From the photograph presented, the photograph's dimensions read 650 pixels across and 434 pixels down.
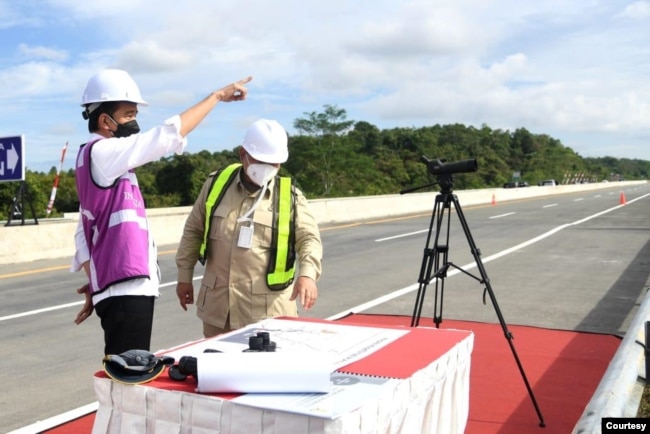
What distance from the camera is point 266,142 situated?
375 cm

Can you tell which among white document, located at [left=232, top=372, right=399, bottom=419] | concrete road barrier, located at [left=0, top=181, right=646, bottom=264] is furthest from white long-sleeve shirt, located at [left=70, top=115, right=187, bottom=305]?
concrete road barrier, located at [left=0, top=181, right=646, bottom=264]

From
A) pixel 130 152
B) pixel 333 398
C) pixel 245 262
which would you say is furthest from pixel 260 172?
pixel 333 398

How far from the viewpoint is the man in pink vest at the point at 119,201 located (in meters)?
3.02

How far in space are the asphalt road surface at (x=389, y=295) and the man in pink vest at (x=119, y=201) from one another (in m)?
1.98

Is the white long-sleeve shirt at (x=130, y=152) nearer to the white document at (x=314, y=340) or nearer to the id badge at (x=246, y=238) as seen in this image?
the white document at (x=314, y=340)

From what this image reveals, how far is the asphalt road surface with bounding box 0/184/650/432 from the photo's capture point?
5770 mm

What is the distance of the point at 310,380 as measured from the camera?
2270mm

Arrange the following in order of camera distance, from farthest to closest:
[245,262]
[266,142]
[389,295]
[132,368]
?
[389,295] < [245,262] < [266,142] < [132,368]

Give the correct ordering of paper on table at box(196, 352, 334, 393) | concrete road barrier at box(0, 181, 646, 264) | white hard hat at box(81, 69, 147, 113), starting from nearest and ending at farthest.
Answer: paper on table at box(196, 352, 334, 393), white hard hat at box(81, 69, 147, 113), concrete road barrier at box(0, 181, 646, 264)

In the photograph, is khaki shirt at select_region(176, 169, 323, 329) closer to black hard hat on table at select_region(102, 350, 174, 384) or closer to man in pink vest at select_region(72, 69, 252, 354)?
man in pink vest at select_region(72, 69, 252, 354)

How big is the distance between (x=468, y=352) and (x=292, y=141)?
79.1 metres

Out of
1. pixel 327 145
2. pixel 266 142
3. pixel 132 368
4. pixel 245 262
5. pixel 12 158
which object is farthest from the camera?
pixel 327 145

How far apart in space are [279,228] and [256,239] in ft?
0.46

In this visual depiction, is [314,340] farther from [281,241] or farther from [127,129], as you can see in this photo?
[127,129]
